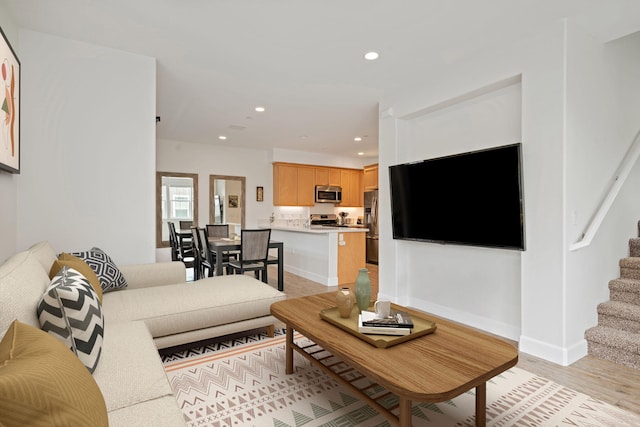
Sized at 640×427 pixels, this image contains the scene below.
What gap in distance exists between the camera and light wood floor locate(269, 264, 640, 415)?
210 cm

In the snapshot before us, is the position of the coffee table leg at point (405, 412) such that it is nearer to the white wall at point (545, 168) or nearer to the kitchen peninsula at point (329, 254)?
the white wall at point (545, 168)

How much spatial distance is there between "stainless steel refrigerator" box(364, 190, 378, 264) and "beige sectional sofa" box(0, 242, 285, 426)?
4.69 metres

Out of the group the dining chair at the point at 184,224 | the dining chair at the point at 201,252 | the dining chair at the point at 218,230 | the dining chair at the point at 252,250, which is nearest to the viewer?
the dining chair at the point at 252,250

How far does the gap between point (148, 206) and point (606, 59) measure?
4480 millimetres

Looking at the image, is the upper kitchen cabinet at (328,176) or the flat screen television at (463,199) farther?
the upper kitchen cabinet at (328,176)

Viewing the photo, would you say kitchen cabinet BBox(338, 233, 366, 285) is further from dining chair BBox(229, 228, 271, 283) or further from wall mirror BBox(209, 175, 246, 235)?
wall mirror BBox(209, 175, 246, 235)

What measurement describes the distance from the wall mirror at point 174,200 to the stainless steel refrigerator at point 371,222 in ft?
12.7

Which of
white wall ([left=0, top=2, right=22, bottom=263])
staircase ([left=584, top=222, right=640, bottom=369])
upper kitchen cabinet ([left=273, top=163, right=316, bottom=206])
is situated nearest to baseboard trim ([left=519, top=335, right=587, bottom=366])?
staircase ([left=584, top=222, right=640, bottom=369])

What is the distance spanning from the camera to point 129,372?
1476 mm

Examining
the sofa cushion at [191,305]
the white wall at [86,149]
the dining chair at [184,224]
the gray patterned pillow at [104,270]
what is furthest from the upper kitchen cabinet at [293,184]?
the gray patterned pillow at [104,270]

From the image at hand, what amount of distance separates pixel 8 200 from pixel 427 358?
3189mm

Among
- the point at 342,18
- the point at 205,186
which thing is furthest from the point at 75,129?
the point at 205,186

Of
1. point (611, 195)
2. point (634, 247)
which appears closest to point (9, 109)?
point (611, 195)

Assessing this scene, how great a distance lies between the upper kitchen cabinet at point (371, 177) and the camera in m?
8.25
